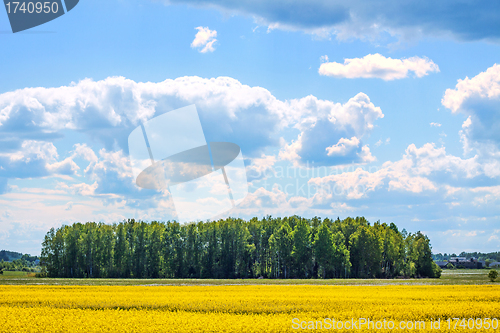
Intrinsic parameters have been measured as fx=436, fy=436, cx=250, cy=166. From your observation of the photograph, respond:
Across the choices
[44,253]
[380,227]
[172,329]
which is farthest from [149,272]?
[172,329]

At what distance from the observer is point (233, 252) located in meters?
114

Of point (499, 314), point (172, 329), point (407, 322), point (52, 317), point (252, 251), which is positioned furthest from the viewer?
point (252, 251)

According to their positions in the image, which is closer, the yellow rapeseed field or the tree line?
the yellow rapeseed field

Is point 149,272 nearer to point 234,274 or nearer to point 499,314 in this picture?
point 234,274

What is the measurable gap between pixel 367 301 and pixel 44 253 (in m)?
106

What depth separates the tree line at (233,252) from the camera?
110 meters

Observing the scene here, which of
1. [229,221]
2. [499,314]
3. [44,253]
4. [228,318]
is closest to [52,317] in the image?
[228,318]

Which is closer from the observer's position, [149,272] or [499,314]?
[499,314]

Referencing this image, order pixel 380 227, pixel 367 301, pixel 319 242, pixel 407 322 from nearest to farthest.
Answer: pixel 407 322, pixel 367 301, pixel 319 242, pixel 380 227

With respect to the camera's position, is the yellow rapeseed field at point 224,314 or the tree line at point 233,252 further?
the tree line at point 233,252

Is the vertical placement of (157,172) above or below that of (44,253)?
above

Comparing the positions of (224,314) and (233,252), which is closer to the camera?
(224,314)

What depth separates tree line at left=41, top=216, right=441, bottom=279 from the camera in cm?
10988

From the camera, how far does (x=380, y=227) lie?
4899 inches
